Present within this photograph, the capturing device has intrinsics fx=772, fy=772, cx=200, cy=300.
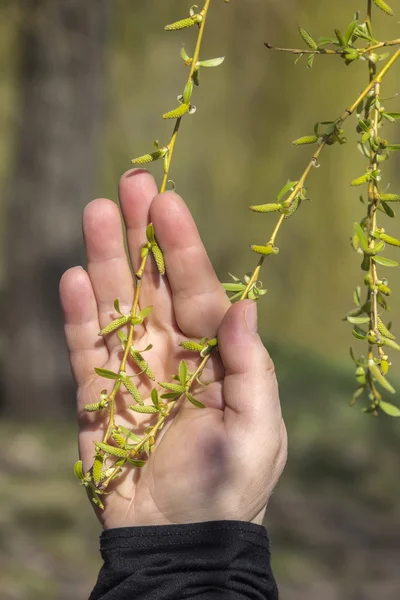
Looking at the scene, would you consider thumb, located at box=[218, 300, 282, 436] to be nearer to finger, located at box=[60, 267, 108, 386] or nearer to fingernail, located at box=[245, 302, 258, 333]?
fingernail, located at box=[245, 302, 258, 333]

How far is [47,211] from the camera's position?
4.34 meters

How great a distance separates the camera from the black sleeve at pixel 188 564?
1.13 meters

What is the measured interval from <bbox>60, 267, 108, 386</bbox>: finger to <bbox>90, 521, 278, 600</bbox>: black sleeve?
0.96 feet

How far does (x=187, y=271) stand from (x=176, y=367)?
17cm

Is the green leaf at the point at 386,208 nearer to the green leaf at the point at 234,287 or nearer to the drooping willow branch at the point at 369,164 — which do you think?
the drooping willow branch at the point at 369,164

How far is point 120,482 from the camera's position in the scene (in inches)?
48.5

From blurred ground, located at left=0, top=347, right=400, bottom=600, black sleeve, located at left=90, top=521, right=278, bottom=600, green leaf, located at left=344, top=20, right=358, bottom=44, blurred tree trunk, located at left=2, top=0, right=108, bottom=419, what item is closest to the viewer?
Result: green leaf, located at left=344, top=20, right=358, bottom=44

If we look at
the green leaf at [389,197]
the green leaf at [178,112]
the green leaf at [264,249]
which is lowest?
the green leaf at [264,249]

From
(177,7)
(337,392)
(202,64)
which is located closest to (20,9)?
(337,392)

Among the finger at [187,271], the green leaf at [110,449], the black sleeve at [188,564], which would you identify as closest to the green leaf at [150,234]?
the finger at [187,271]

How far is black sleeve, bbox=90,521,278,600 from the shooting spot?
1.13 m

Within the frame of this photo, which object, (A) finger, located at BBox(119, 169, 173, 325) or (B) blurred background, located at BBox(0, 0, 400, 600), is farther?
(B) blurred background, located at BBox(0, 0, 400, 600)

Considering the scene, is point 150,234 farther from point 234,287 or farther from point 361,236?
point 361,236

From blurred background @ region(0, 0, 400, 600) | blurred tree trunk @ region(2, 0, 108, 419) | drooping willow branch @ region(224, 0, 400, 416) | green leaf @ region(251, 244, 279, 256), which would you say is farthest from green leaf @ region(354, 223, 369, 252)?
blurred tree trunk @ region(2, 0, 108, 419)
